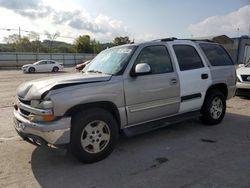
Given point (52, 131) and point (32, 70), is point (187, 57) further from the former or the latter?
point (32, 70)

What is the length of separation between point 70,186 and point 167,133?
2.73 meters

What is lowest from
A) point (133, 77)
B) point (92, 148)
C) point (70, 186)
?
point (70, 186)

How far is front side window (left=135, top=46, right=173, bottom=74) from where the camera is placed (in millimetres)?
5022

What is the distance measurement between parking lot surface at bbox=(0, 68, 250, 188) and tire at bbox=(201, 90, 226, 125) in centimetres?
37

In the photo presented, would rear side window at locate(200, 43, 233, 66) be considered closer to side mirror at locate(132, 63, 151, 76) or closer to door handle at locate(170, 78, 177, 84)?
door handle at locate(170, 78, 177, 84)

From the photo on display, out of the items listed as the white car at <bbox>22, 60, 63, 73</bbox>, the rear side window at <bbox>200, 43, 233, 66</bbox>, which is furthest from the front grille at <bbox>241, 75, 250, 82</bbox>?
the white car at <bbox>22, 60, 63, 73</bbox>

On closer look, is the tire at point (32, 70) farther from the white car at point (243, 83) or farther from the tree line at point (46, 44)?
the tree line at point (46, 44)

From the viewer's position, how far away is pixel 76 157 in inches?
166

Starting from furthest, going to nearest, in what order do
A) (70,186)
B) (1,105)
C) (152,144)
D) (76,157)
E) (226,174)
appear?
(1,105) → (152,144) → (76,157) → (226,174) → (70,186)

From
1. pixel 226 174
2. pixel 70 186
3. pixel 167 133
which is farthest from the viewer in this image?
pixel 167 133

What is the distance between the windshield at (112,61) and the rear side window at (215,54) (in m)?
2.04

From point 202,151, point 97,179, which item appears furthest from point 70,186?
point 202,151

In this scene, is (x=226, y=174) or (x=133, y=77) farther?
(x=133, y=77)

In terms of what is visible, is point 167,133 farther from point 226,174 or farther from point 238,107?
point 238,107
